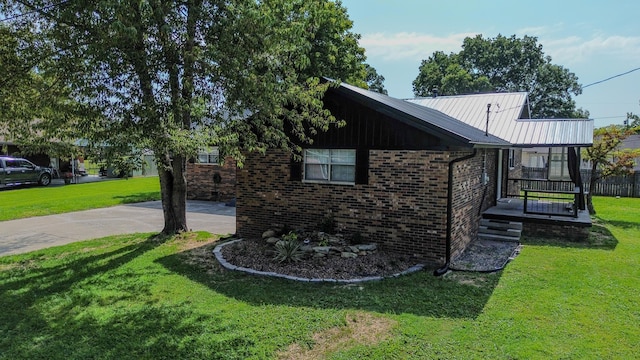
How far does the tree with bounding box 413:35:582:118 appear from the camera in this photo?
4562 cm

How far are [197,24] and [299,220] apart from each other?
4.76 metres

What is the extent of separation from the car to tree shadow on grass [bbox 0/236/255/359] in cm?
1888

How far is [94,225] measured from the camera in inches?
474

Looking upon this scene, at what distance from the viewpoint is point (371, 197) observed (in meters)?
8.45

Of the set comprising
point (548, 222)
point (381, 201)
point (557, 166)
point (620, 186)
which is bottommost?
point (548, 222)

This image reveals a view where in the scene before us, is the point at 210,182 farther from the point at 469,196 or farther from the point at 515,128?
the point at 515,128

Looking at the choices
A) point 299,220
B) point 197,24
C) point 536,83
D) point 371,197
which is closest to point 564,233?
point 371,197

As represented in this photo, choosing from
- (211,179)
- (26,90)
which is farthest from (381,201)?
(211,179)

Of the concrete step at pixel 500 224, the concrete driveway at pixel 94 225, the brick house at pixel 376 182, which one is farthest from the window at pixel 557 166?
the concrete driveway at pixel 94 225

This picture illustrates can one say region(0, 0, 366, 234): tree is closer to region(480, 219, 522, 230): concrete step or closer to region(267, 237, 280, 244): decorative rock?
region(267, 237, 280, 244): decorative rock

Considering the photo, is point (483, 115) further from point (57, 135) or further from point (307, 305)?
point (57, 135)

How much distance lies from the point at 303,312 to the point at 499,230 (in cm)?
743

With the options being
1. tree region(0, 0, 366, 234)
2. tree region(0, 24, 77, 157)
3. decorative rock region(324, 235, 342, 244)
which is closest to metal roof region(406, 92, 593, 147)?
decorative rock region(324, 235, 342, 244)

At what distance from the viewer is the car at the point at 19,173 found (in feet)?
72.2
